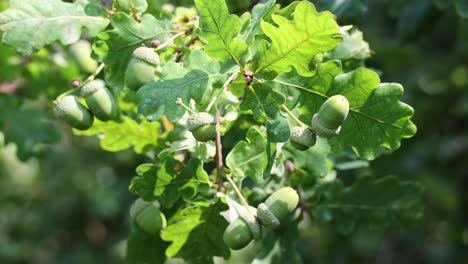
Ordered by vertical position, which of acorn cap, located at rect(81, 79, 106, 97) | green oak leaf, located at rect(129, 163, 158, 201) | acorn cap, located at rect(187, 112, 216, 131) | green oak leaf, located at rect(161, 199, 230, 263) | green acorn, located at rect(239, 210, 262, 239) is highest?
acorn cap, located at rect(187, 112, 216, 131)

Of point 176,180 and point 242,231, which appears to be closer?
point 242,231

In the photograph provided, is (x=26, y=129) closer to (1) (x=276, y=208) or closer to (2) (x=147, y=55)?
(2) (x=147, y=55)

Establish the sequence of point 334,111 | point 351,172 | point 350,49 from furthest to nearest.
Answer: point 351,172 < point 350,49 < point 334,111

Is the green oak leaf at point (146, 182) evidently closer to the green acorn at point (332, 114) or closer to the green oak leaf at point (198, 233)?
the green oak leaf at point (198, 233)

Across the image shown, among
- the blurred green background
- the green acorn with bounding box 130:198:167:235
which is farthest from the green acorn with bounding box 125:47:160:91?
the blurred green background

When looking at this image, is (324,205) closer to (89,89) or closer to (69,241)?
(89,89)

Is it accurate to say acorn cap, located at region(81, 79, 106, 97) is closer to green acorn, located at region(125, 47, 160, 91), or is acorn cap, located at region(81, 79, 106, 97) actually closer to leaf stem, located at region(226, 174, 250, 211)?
green acorn, located at region(125, 47, 160, 91)

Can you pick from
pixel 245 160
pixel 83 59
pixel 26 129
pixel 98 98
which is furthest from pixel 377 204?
pixel 26 129
